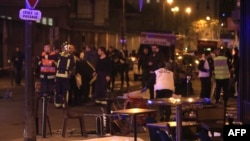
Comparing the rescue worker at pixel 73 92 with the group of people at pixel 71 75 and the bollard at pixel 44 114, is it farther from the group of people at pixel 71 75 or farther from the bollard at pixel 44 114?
the bollard at pixel 44 114

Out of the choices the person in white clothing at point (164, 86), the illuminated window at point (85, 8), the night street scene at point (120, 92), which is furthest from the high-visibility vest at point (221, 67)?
the illuminated window at point (85, 8)

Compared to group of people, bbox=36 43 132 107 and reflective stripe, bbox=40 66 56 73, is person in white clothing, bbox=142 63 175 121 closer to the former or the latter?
group of people, bbox=36 43 132 107

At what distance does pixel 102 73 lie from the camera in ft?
62.8

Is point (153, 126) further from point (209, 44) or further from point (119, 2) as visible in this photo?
point (119, 2)

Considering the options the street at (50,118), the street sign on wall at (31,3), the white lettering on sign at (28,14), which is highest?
the street sign on wall at (31,3)

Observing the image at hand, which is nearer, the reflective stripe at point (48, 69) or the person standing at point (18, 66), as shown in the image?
the reflective stripe at point (48, 69)

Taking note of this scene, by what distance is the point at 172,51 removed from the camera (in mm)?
26203

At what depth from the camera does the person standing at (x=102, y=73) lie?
19.0 metres

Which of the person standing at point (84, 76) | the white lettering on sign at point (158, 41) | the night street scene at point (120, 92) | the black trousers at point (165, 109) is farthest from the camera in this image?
the white lettering on sign at point (158, 41)

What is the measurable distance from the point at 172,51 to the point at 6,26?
16067mm

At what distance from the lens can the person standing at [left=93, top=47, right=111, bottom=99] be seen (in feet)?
62.3

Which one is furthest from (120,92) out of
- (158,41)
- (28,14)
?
(28,14)

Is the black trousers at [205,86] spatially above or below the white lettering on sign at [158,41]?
below

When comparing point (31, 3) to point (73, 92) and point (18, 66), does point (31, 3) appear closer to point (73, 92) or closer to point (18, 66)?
point (73, 92)
